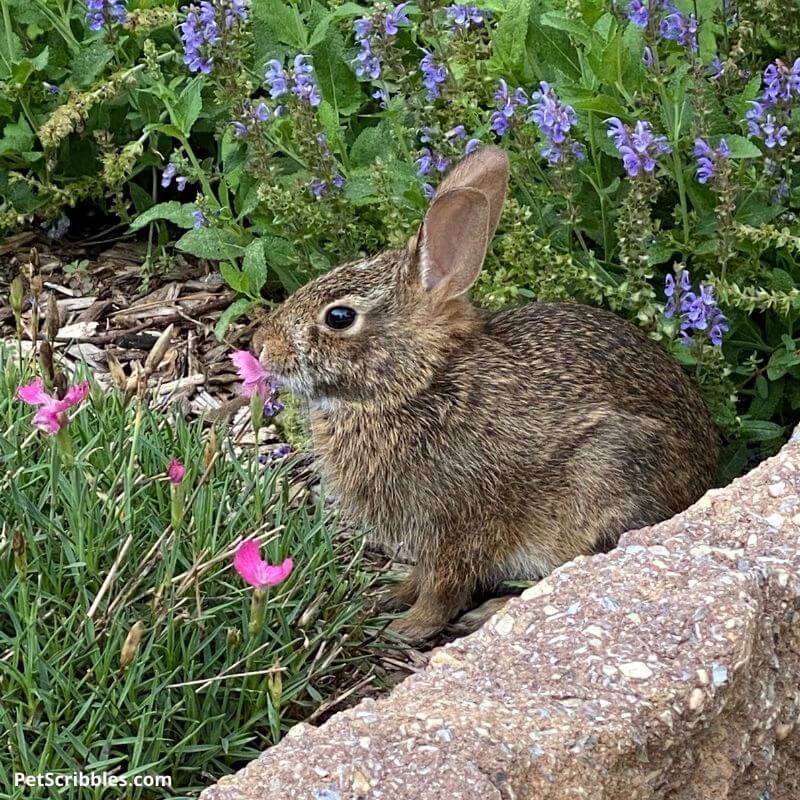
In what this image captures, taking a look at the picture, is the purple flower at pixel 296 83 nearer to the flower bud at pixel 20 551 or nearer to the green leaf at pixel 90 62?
the green leaf at pixel 90 62

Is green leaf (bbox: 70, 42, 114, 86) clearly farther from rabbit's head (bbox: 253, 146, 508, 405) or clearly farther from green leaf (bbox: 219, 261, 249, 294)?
rabbit's head (bbox: 253, 146, 508, 405)

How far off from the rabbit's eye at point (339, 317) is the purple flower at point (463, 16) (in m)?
1.11

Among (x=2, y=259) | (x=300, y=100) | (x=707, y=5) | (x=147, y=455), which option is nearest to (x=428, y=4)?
(x=300, y=100)

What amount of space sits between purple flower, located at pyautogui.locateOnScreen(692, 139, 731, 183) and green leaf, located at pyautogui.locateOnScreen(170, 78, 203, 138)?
1926mm

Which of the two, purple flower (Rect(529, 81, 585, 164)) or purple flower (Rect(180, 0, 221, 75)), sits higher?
purple flower (Rect(529, 81, 585, 164))

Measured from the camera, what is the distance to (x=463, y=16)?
4805 mm

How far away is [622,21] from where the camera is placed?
4.93 metres

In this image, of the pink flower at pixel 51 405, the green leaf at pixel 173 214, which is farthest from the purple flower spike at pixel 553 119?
the pink flower at pixel 51 405

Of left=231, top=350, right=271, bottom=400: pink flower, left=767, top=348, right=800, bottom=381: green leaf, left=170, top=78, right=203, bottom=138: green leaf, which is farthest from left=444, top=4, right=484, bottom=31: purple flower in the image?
left=767, top=348, right=800, bottom=381: green leaf

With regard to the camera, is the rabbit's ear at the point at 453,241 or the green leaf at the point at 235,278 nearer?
the rabbit's ear at the point at 453,241

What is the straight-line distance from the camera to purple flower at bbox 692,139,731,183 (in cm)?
444

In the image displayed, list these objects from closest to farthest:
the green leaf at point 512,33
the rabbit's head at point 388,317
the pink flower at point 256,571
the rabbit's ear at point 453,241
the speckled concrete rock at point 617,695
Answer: the speckled concrete rock at point 617,695, the pink flower at point 256,571, the rabbit's ear at point 453,241, the rabbit's head at point 388,317, the green leaf at point 512,33

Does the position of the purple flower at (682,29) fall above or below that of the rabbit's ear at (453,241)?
above

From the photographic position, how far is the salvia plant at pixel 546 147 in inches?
181
